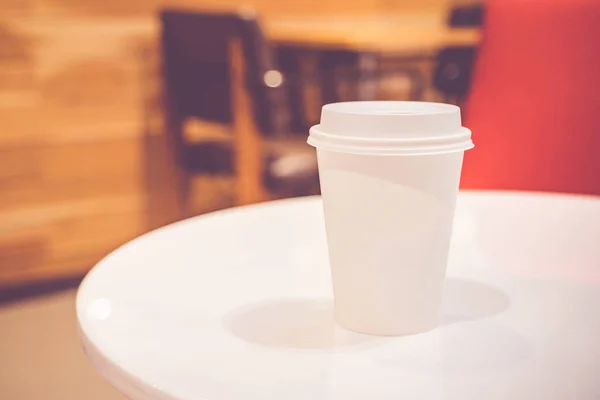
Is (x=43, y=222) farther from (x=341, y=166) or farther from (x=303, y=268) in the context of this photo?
(x=341, y=166)

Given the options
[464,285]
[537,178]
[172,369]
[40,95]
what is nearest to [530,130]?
[537,178]

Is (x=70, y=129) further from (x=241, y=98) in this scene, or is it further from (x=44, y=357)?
(x=44, y=357)

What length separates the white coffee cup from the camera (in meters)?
0.56

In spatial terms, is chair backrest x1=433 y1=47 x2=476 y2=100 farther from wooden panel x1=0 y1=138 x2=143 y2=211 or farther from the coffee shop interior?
wooden panel x1=0 y1=138 x2=143 y2=211

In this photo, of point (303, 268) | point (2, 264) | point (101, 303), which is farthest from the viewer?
point (2, 264)

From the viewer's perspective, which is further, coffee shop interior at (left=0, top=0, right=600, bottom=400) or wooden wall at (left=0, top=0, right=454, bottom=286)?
wooden wall at (left=0, top=0, right=454, bottom=286)

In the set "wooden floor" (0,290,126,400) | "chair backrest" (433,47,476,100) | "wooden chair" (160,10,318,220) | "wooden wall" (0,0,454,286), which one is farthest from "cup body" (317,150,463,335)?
"chair backrest" (433,47,476,100)

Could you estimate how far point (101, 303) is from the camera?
677 millimetres

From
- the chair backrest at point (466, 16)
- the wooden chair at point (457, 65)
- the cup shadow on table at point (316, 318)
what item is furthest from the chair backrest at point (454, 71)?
the cup shadow on table at point (316, 318)

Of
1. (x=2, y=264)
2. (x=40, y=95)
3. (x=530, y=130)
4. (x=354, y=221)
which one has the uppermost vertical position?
(x=354, y=221)

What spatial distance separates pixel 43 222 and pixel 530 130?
190 cm

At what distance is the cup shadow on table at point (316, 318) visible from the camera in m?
0.61

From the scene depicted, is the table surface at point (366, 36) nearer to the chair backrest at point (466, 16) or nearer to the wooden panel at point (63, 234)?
the chair backrest at point (466, 16)

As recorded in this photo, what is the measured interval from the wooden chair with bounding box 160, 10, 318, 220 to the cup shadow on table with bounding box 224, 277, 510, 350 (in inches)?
64.4
